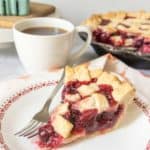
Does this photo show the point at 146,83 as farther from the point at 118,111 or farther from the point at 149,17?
the point at 149,17

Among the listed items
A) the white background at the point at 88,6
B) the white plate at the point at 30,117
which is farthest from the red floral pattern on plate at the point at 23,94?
the white background at the point at 88,6

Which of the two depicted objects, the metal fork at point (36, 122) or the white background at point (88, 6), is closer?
the metal fork at point (36, 122)

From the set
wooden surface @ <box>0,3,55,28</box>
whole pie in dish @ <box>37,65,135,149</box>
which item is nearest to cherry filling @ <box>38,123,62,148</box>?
whole pie in dish @ <box>37,65,135,149</box>

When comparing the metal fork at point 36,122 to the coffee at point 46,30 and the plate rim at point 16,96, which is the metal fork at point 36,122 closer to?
the plate rim at point 16,96

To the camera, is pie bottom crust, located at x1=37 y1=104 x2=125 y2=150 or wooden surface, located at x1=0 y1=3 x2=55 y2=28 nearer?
pie bottom crust, located at x1=37 y1=104 x2=125 y2=150

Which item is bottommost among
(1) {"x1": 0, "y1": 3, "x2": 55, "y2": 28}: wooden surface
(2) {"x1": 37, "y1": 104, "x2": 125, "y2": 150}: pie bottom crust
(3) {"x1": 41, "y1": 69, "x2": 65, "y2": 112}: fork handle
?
(2) {"x1": 37, "y1": 104, "x2": 125, "y2": 150}: pie bottom crust

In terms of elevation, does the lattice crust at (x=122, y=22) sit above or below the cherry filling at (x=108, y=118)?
above

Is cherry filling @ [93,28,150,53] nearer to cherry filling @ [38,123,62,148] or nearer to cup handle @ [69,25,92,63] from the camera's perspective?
cup handle @ [69,25,92,63]

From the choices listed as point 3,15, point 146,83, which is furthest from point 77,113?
point 3,15
